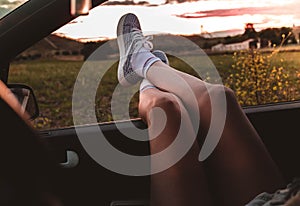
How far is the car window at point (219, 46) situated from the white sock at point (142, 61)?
73 centimetres

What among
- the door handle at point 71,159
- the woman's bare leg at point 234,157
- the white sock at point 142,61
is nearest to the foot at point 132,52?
the white sock at point 142,61

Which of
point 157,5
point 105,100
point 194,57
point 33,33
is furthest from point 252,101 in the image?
point 33,33

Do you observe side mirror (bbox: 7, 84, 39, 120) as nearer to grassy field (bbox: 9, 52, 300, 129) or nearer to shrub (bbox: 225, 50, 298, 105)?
grassy field (bbox: 9, 52, 300, 129)

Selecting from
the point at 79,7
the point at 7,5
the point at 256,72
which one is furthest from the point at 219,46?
the point at 79,7

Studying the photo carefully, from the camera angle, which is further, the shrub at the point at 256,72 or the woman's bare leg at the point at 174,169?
the shrub at the point at 256,72

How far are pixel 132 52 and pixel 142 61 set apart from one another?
0.12m

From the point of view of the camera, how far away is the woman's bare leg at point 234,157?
5.94 ft

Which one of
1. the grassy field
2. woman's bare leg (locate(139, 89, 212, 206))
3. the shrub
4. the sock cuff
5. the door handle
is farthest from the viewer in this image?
the shrub

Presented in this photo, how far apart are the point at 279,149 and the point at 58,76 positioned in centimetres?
148

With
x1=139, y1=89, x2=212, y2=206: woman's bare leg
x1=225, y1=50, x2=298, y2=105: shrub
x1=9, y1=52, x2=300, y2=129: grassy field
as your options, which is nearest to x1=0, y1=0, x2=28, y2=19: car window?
x1=139, y1=89, x2=212, y2=206: woman's bare leg

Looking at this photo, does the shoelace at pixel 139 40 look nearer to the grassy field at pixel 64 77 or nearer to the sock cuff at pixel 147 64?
the sock cuff at pixel 147 64

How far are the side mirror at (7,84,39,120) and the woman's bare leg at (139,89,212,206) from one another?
35 centimetres

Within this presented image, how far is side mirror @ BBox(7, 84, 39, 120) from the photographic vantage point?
167 centimetres

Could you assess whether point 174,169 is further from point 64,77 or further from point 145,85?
point 64,77
